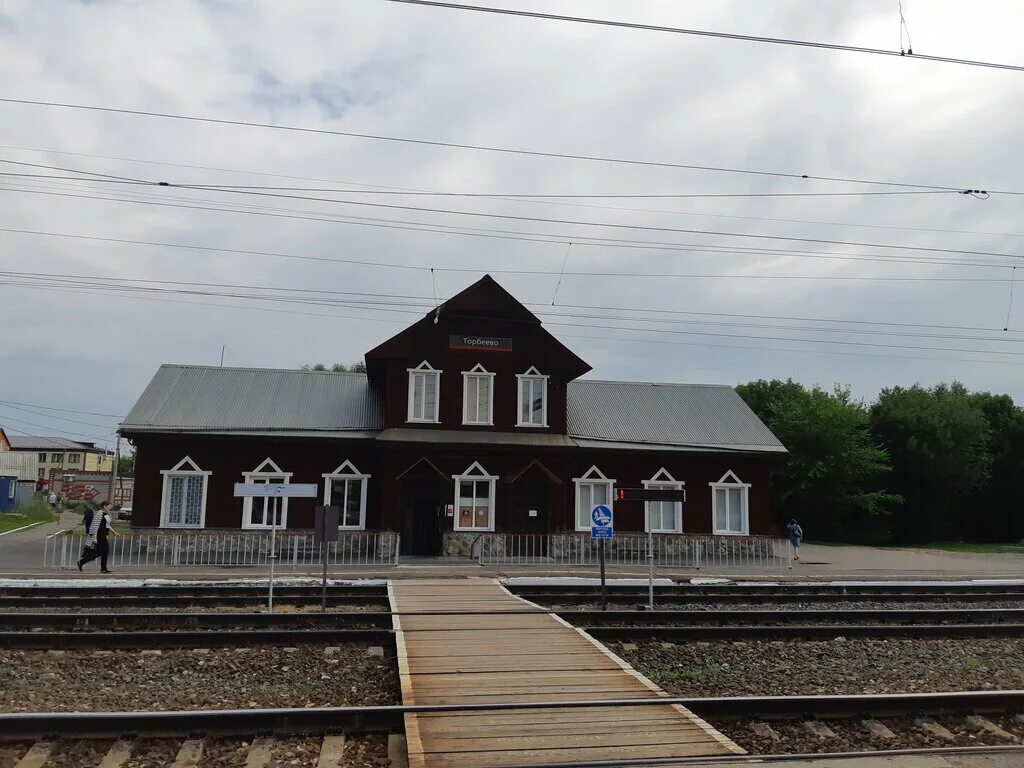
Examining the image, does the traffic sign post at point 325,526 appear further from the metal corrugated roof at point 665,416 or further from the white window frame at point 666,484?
the white window frame at point 666,484

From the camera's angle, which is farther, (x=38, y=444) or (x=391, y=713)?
(x=38, y=444)

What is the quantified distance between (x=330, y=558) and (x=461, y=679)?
57.0 feet

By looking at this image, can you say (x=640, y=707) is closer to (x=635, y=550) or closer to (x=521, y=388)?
(x=635, y=550)

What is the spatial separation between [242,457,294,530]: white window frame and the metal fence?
3.13ft

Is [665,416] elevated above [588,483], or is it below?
above

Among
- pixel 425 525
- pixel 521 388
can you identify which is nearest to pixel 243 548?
pixel 425 525

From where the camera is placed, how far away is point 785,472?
4438 centimetres

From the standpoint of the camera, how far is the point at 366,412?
98.7ft

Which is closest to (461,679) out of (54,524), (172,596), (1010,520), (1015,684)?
(1015,684)

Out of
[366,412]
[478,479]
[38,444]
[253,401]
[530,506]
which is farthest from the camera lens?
[38,444]

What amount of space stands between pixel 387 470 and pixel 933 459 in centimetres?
3465

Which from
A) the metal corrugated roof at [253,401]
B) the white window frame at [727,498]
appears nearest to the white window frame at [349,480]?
the metal corrugated roof at [253,401]

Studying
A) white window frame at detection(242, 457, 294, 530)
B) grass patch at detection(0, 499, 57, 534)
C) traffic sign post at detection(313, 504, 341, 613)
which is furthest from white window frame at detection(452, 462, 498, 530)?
grass patch at detection(0, 499, 57, 534)

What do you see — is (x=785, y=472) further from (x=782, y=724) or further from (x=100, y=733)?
(x=100, y=733)
